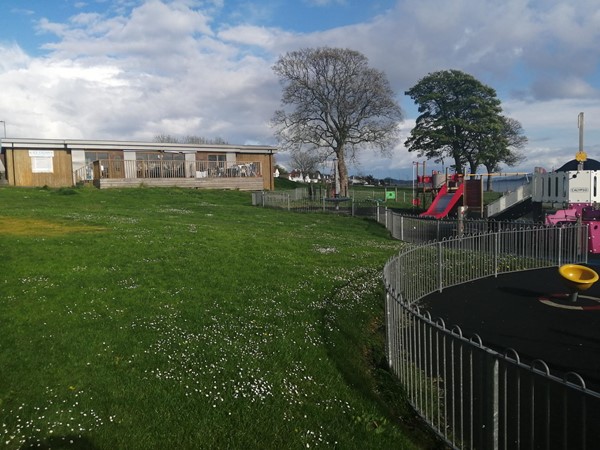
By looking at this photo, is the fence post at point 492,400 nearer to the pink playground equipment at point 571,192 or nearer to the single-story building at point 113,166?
the pink playground equipment at point 571,192

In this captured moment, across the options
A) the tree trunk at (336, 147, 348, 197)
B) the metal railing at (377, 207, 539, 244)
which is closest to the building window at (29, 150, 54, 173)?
the tree trunk at (336, 147, 348, 197)

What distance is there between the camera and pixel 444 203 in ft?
97.8

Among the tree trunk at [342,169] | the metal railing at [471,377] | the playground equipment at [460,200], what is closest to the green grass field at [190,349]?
the metal railing at [471,377]

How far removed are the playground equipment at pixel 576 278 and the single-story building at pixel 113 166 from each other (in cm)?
3216

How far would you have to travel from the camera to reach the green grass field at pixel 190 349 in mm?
4867

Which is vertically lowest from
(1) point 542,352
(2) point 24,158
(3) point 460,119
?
(1) point 542,352

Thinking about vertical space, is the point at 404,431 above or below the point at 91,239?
below

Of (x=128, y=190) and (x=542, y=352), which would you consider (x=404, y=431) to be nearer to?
(x=542, y=352)

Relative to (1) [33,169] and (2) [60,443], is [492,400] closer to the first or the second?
(2) [60,443]

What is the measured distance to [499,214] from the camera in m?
30.1

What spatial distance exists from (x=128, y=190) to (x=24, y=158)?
10954 millimetres

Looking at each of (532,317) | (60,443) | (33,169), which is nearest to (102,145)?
→ (33,169)

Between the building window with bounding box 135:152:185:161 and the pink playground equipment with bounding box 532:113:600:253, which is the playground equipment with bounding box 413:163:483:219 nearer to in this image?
the pink playground equipment with bounding box 532:113:600:253

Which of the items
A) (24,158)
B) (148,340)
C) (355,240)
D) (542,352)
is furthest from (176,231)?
(24,158)
